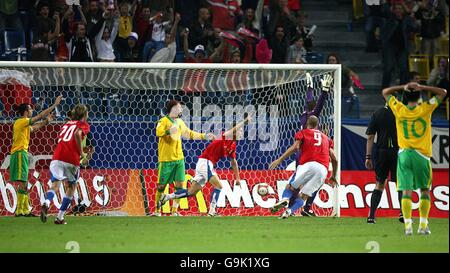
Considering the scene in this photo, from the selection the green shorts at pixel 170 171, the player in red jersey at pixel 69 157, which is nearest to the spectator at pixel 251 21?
the green shorts at pixel 170 171

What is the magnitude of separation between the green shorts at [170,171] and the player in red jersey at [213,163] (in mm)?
233

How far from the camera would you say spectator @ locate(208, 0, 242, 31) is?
74.8ft

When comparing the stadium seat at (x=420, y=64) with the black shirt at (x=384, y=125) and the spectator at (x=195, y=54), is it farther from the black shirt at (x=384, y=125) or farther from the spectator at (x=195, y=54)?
the black shirt at (x=384, y=125)

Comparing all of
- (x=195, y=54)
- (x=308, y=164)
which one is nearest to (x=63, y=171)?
(x=308, y=164)

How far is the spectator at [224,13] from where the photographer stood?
22797 millimetres

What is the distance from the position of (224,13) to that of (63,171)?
27.3 ft

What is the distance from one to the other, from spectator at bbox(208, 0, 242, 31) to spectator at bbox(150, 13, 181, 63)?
1.43 m

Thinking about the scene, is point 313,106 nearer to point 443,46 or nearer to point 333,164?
point 333,164

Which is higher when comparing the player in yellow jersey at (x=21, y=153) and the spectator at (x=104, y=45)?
the spectator at (x=104, y=45)

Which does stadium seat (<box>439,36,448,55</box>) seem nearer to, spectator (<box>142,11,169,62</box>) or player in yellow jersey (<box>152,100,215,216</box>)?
spectator (<box>142,11,169,62</box>)

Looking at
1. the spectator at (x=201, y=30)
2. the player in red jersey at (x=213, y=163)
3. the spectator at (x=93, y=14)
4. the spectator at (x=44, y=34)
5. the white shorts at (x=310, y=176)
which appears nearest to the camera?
the white shorts at (x=310, y=176)

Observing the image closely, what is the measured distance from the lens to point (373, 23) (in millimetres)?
23797

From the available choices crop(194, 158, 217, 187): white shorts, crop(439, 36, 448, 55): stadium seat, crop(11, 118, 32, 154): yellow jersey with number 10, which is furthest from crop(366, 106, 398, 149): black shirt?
crop(439, 36, 448, 55): stadium seat

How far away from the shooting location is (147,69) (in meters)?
17.7
